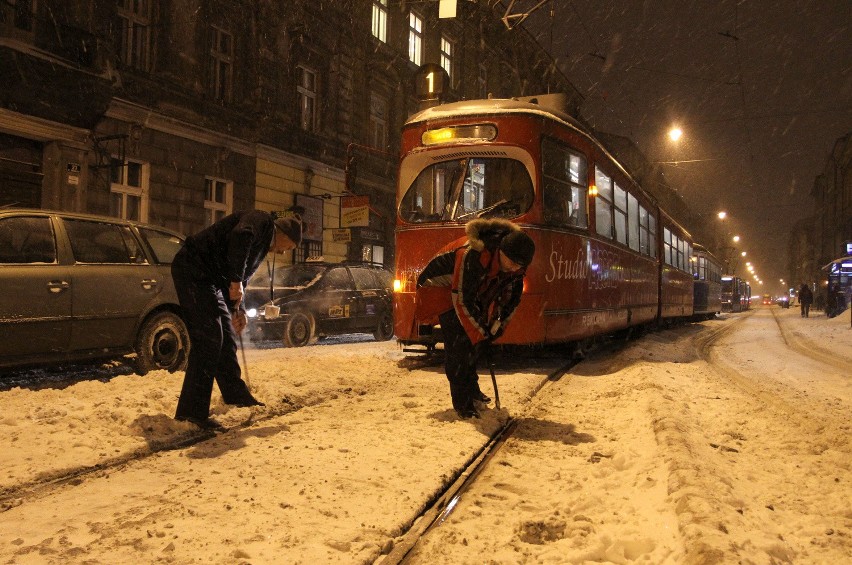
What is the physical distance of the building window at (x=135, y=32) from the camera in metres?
15.2

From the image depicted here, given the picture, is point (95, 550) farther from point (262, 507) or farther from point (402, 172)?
point (402, 172)

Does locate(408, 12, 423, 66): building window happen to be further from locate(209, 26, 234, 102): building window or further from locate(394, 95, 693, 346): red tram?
locate(394, 95, 693, 346): red tram

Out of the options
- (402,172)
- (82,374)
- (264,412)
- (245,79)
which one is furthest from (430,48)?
(264,412)

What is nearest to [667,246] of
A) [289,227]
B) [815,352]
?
[815,352]

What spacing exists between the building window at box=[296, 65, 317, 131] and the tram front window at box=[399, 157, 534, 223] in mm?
13607

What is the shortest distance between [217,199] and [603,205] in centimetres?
1215

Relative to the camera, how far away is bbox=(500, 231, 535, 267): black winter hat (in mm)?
4738

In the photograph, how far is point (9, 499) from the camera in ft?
10.1

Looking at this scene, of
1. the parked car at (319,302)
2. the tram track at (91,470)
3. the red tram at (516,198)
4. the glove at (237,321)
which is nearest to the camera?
the tram track at (91,470)

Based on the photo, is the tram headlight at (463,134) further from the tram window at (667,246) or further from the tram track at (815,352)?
the tram window at (667,246)

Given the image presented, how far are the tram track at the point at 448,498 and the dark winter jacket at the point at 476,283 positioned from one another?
30.5 inches

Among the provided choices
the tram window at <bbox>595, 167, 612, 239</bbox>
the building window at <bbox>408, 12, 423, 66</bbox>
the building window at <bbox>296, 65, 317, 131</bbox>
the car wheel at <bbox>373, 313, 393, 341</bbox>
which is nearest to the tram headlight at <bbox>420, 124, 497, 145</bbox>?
the tram window at <bbox>595, 167, 612, 239</bbox>

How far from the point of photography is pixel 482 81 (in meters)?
34.0

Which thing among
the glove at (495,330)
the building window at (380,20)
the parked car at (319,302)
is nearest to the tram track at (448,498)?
the glove at (495,330)
